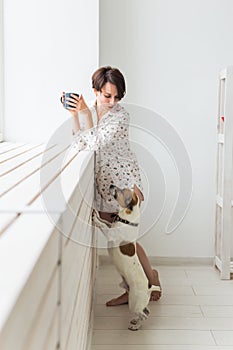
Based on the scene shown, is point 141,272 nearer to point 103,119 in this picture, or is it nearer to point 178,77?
point 103,119

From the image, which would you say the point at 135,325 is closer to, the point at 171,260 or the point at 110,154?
the point at 110,154

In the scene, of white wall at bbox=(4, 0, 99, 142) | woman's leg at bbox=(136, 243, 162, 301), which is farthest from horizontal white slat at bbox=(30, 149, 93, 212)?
white wall at bbox=(4, 0, 99, 142)

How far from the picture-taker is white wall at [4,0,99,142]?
329cm

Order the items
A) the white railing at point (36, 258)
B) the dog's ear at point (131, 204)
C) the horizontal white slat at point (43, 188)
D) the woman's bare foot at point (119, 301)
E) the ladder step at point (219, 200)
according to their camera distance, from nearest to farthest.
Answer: the white railing at point (36, 258) < the horizontal white slat at point (43, 188) < the dog's ear at point (131, 204) < the woman's bare foot at point (119, 301) < the ladder step at point (219, 200)

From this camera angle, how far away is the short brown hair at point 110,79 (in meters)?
2.80

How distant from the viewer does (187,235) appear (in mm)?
3811

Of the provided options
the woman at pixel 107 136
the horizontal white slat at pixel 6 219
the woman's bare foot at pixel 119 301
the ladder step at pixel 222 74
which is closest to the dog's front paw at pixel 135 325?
the woman's bare foot at pixel 119 301

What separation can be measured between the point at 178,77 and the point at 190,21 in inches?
13.4

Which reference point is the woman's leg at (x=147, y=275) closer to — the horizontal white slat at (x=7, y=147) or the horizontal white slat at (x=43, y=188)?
the horizontal white slat at (x=7, y=147)

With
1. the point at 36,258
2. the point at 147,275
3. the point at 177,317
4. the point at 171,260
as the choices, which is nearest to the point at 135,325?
the point at 177,317

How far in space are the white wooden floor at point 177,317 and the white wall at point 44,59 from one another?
99 centimetres

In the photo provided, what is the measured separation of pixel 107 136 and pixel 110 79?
300 mm

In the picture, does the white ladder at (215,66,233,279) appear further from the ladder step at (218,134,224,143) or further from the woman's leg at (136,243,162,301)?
the woman's leg at (136,243,162,301)

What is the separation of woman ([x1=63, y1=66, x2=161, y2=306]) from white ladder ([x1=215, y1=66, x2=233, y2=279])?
78 centimetres
